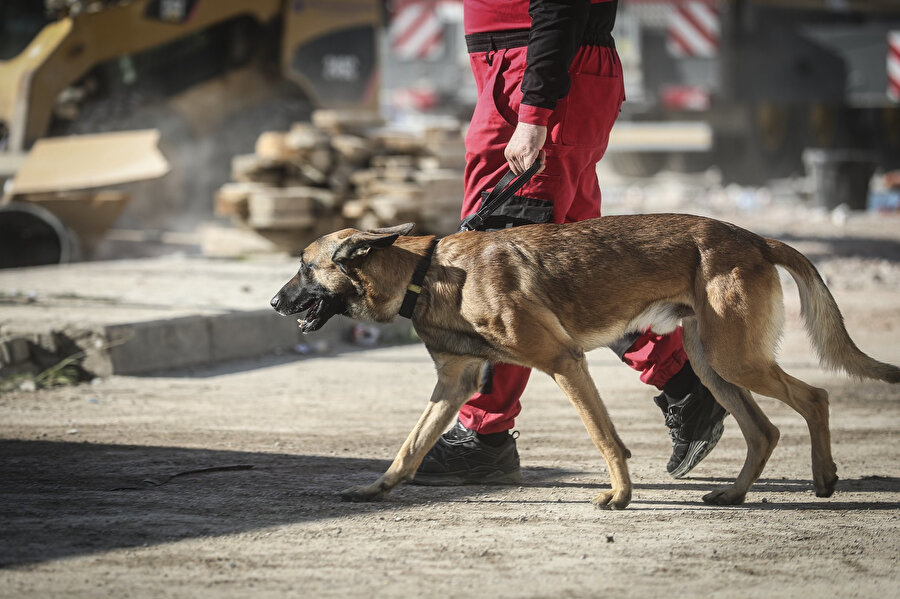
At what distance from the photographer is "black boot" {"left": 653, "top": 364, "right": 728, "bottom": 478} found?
12.6 ft

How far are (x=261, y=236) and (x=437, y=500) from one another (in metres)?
5.85

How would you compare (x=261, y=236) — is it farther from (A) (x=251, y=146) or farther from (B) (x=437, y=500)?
(B) (x=437, y=500)

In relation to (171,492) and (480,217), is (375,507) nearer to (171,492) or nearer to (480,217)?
(171,492)

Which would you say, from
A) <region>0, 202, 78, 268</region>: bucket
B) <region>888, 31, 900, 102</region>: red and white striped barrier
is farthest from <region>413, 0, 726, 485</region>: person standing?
<region>888, 31, 900, 102</region>: red and white striped barrier

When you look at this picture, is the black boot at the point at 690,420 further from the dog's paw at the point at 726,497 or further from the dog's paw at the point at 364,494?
the dog's paw at the point at 364,494

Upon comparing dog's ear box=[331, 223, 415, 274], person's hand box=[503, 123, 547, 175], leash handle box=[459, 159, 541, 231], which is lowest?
dog's ear box=[331, 223, 415, 274]

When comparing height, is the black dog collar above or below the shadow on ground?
above

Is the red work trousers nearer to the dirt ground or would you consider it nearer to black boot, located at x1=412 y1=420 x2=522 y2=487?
black boot, located at x1=412 y1=420 x2=522 y2=487

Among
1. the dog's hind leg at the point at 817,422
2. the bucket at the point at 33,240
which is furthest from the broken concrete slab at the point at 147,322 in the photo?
the dog's hind leg at the point at 817,422

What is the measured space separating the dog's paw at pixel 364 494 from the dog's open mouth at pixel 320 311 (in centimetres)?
54

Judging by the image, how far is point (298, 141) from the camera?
362 inches

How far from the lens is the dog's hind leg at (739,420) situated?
3578mm

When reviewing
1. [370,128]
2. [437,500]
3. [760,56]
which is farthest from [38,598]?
[760,56]

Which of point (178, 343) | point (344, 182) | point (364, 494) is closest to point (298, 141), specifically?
point (344, 182)
